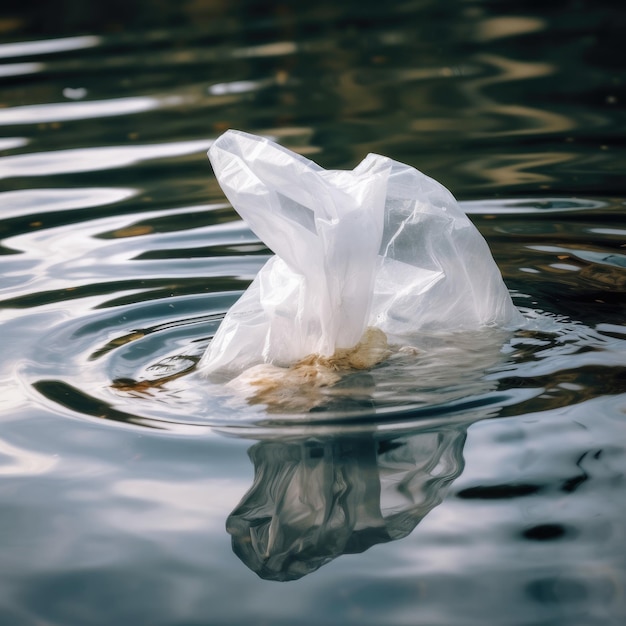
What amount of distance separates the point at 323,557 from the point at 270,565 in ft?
0.23

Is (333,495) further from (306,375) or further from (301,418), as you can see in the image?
(306,375)

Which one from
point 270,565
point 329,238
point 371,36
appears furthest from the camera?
point 371,36

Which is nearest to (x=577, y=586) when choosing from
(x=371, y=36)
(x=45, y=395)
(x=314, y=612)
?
(x=314, y=612)

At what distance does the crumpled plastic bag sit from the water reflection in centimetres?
27

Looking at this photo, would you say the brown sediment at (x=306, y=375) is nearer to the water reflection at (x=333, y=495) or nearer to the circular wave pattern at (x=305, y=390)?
the circular wave pattern at (x=305, y=390)

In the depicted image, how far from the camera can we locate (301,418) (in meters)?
1.62

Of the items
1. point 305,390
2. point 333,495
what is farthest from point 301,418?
point 333,495

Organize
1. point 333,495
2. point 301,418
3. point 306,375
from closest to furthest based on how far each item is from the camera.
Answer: point 333,495 < point 301,418 < point 306,375

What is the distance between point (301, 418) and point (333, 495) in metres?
0.23

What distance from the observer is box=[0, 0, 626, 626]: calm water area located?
120 cm

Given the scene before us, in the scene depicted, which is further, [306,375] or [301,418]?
[306,375]

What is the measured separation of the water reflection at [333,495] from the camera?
50.8 inches

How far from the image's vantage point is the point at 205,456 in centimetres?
154

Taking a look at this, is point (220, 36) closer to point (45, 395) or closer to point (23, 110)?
point (23, 110)
